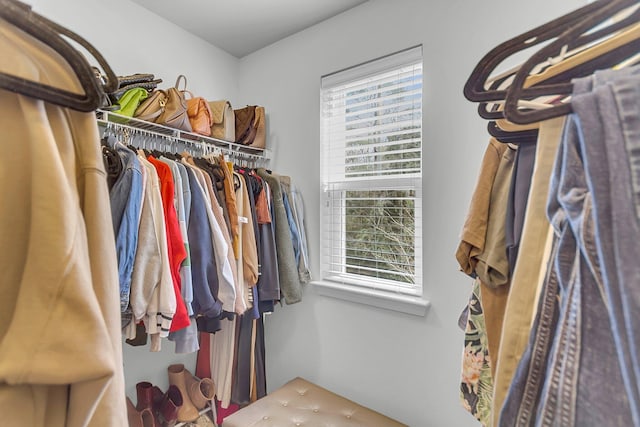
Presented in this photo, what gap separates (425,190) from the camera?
1468 mm

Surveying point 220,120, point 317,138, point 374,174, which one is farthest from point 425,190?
point 220,120

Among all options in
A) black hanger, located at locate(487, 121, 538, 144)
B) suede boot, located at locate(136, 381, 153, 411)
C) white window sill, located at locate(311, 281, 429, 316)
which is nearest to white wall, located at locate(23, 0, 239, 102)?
white window sill, located at locate(311, 281, 429, 316)

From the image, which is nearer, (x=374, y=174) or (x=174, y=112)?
(x=174, y=112)

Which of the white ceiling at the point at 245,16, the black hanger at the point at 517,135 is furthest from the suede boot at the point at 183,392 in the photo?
the white ceiling at the point at 245,16

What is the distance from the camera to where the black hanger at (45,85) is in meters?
0.41

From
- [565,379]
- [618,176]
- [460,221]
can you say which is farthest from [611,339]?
[460,221]

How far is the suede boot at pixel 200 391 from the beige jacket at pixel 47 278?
1.50m

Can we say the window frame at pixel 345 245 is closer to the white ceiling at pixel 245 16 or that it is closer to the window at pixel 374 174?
the window at pixel 374 174

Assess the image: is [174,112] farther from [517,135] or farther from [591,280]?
[591,280]

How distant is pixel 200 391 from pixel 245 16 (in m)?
2.32

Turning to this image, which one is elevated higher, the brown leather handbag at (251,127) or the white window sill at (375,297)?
the brown leather handbag at (251,127)

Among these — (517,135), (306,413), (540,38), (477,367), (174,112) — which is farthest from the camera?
(174,112)

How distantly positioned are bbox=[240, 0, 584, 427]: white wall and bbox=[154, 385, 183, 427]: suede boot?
635 millimetres

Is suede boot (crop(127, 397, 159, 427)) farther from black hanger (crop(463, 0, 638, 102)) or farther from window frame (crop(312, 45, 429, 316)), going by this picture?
black hanger (crop(463, 0, 638, 102))
